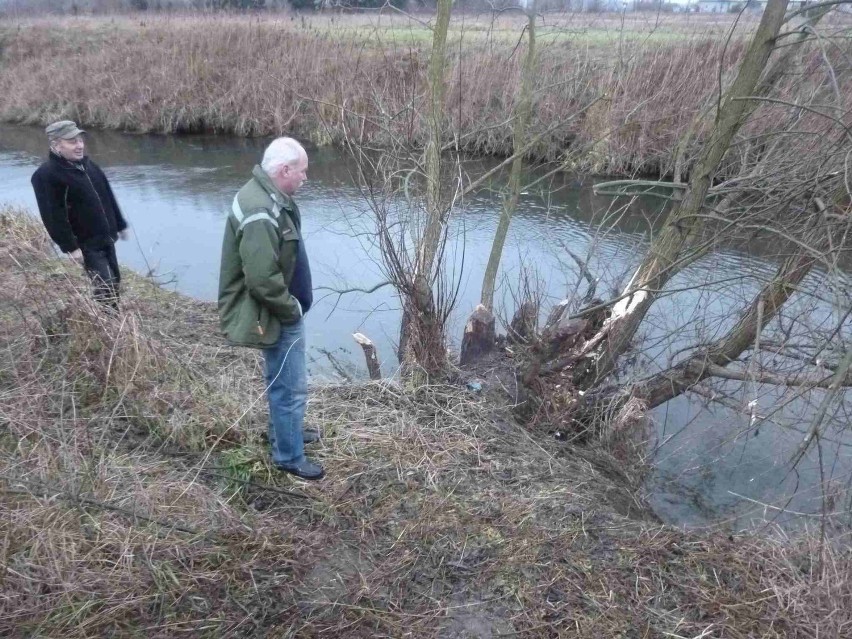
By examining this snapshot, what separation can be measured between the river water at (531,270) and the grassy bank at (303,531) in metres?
0.78

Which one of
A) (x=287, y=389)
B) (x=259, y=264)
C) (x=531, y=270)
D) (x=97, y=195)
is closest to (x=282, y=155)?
(x=259, y=264)

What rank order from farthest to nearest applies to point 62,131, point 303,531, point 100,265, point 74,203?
point 100,265
point 74,203
point 62,131
point 303,531

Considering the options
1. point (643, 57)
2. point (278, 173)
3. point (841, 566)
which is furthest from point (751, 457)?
point (643, 57)

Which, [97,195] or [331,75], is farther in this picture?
[331,75]

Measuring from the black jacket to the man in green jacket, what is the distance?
2.26 meters

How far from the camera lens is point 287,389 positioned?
10.5ft

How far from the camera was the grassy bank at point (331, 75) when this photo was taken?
30.8ft

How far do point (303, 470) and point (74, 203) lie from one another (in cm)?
278

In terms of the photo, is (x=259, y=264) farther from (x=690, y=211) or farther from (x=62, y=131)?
(x=690, y=211)

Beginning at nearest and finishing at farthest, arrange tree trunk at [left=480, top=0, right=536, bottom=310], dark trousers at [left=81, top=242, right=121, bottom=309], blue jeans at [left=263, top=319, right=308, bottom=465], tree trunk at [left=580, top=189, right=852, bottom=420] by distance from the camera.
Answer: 1. blue jeans at [left=263, top=319, right=308, bottom=465]
2. tree trunk at [left=580, top=189, right=852, bottom=420]
3. dark trousers at [left=81, top=242, right=121, bottom=309]
4. tree trunk at [left=480, top=0, right=536, bottom=310]

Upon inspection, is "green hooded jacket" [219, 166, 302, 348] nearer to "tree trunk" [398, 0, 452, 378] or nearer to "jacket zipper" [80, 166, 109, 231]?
"tree trunk" [398, 0, 452, 378]

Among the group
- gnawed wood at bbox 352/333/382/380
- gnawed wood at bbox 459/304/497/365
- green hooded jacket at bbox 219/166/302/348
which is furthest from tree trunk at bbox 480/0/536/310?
green hooded jacket at bbox 219/166/302/348

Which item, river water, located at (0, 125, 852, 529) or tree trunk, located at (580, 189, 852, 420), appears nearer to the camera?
tree trunk, located at (580, 189, 852, 420)

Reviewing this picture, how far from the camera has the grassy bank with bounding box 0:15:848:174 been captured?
9.39 metres
